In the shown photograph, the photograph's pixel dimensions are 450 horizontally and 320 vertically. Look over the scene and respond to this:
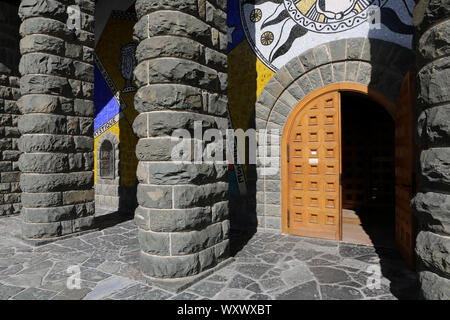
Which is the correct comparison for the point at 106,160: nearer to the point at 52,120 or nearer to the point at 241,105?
the point at 52,120

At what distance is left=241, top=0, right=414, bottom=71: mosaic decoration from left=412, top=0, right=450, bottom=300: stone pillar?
7.57ft

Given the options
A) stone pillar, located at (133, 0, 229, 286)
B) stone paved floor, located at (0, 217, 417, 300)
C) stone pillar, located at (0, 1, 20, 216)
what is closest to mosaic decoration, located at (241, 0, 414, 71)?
stone pillar, located at (133, 0, 229, 286)

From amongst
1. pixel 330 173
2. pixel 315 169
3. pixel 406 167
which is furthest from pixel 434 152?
pixel 315 169

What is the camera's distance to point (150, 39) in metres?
2.99

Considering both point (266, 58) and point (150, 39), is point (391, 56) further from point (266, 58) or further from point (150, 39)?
point (150, 39)

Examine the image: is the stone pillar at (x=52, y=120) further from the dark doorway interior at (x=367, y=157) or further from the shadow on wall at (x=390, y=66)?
the dark doorway interior at (x=367, y=157)

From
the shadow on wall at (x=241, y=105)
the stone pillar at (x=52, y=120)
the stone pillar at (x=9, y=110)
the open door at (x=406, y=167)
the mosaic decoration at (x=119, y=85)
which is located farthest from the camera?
the mosaic decoration at (x=119, y=85)

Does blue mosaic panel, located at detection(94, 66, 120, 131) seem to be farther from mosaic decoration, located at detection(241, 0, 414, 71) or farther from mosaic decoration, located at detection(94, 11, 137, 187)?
mosaic decoration, located at detection(241, 0, 414, 71)

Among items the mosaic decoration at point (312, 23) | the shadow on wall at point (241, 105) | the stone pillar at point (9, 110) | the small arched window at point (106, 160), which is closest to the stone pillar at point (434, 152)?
the mosaic decoration at point (312, 23)

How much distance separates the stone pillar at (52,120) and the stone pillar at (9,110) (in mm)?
2513

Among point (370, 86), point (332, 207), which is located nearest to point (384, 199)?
point (332, 207)

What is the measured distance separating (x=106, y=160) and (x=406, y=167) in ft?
23.4

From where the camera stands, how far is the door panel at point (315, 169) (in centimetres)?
461

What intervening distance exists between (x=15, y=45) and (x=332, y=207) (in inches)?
322
